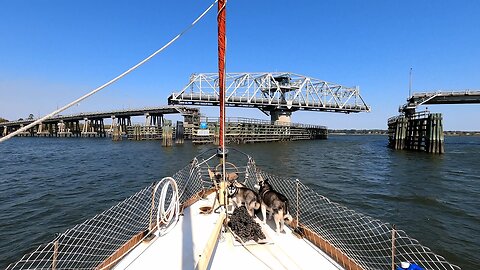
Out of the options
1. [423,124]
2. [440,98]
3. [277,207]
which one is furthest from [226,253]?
[440,98]

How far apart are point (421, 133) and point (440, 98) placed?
31.8m

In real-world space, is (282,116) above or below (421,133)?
above

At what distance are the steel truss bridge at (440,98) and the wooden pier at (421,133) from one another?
12.1m

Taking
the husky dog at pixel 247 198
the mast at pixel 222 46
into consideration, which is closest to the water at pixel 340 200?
the husky dog at pixel 247 198

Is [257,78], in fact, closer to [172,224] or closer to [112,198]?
[112,198]

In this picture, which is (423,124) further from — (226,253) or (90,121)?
(90,121)

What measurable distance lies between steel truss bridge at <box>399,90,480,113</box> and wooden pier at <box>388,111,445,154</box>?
12.1 m

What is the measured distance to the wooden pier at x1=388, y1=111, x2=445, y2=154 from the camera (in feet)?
139

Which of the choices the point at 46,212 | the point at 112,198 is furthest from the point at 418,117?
the point at 46,212

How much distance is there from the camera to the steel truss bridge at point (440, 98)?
2441 inches

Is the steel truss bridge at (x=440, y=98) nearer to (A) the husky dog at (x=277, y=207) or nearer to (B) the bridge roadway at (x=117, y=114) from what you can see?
(A) the husky dog at (x=277, y=207)

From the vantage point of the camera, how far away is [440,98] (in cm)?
6894

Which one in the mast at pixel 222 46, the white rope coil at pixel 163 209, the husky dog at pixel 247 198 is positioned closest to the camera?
the white rope coil at pixel 163 209

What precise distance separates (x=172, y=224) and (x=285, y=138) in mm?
76626
